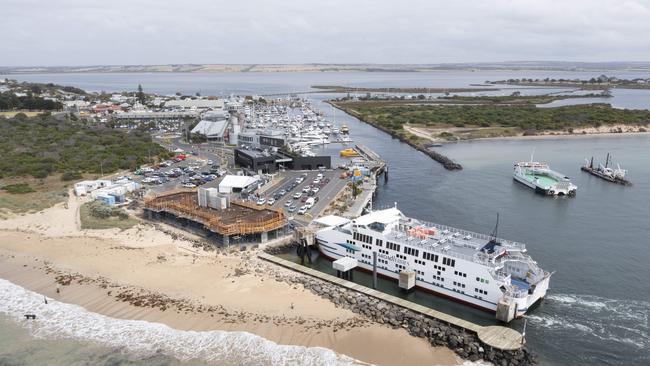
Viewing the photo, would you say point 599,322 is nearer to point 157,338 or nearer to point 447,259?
point 447,259

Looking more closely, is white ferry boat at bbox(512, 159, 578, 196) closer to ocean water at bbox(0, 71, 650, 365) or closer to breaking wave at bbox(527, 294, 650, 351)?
ocean water at bbox(0, 71, 650, 365)

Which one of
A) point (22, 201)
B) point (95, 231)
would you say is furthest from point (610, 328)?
point (22, 201)

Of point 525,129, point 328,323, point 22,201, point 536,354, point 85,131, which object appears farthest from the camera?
point 525,129

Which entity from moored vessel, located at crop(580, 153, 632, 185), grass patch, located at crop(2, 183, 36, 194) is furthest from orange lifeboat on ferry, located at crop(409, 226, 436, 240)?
grass patch, located at crop(2, 183, 36, 194)

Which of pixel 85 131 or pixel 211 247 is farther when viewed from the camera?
pixel 85 131

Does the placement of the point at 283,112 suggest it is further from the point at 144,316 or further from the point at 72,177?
the point at 144,316

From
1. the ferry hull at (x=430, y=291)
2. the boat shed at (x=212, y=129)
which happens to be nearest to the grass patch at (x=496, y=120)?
the boat shed at (x=212, y=129)

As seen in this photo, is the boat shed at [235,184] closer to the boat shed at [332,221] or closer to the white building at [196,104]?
the boat shed at [332,221]
